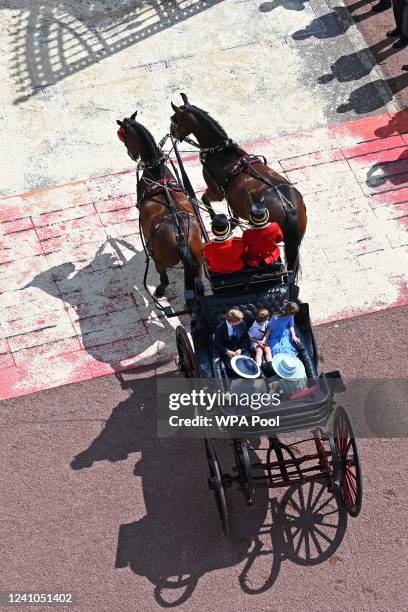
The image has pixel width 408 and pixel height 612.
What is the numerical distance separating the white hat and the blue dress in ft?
0.66

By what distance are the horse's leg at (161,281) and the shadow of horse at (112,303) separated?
0.60 feet

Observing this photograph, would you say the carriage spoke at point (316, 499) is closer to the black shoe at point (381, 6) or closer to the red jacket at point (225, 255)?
the red jacket at point (225, 255)

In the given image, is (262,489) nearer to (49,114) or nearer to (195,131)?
(195,131)

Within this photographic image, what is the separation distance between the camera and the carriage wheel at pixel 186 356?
9484 mm

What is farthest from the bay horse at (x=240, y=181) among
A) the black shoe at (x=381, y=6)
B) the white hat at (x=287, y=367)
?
the black shoe at (x=381, y=6)

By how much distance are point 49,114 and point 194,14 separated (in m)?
3.18

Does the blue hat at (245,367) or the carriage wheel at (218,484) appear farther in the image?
the blue hat at (245,367)

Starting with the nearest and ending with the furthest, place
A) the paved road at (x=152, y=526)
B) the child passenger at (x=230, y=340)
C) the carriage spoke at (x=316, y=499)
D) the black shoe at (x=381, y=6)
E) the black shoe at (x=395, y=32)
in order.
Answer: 1. the paved road at (x=152, y=526)
2. the child passenger at (x=230, y=340)
3. the carriage spoke at (x=316, y=499)
4. the black shoe at (x=395, y=32)
5. the black shoe at (x=381, y=6)

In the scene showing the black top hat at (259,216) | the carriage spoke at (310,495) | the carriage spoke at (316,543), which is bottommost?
the carriage spoke at (316,543)

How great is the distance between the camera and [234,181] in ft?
36.5

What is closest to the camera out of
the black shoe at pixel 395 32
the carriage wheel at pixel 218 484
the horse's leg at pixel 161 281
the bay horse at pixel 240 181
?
the carriage wheel at pixel 218 484

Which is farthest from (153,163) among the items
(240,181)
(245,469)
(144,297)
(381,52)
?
(381,52)

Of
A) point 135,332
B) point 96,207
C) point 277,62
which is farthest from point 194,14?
point 135,332

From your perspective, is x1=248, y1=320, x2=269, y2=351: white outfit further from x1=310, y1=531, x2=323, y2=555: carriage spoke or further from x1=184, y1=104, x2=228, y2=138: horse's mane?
x1=184, y1=104, x2=228, y2=138: horse's mane
